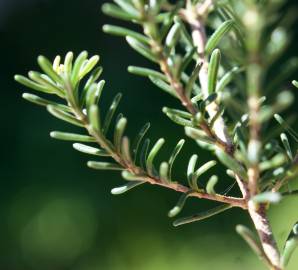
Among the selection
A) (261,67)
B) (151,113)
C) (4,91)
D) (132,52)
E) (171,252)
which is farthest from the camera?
(132,52)

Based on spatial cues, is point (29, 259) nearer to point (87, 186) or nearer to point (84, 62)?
point (87, 186)

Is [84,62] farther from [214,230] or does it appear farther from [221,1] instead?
[214,230]

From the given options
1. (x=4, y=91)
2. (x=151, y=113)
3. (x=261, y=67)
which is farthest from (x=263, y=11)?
(x=4, y=91)

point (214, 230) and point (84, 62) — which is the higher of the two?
point (84, 62)

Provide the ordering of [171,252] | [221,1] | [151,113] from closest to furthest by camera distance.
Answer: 1. [221,1]
2. [171,252]
3. [151,113]

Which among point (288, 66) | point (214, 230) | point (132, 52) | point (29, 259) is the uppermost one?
point (288, 66)

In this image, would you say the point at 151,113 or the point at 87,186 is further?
the point at 151,113

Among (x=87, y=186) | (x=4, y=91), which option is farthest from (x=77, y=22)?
(x=87, y=186)
